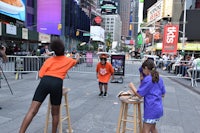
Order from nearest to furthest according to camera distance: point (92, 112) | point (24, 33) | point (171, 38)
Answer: point (92, 112) < point (171, 38) < point (24, 33)

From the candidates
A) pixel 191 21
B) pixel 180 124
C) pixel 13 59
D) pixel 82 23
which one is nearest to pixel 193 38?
pixel 191 21

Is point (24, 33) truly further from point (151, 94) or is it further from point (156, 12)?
point (156, 12)

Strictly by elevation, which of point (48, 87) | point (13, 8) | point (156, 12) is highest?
point (156, 12)

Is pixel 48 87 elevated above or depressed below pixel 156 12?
below

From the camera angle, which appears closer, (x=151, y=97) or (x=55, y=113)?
(x=151, y=97)

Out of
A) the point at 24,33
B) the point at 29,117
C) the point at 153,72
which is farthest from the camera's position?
the point at 24,33

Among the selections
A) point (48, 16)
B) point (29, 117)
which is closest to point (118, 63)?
point (29, 117)

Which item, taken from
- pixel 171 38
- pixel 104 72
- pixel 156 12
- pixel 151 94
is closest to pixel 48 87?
pixel 151 94

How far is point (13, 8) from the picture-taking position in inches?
1521

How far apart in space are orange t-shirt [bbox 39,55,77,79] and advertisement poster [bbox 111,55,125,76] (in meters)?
8.58

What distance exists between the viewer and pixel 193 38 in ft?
157

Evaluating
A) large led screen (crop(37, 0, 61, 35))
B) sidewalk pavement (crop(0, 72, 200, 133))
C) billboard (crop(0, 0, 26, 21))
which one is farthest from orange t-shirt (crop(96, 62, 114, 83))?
large led screen (crop(37, 0, 61, 35))

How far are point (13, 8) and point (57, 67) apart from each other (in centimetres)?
3790

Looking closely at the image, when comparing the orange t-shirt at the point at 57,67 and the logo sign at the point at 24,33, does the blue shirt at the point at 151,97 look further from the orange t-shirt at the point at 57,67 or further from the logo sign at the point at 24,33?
the logo sign at the point at 24,33
